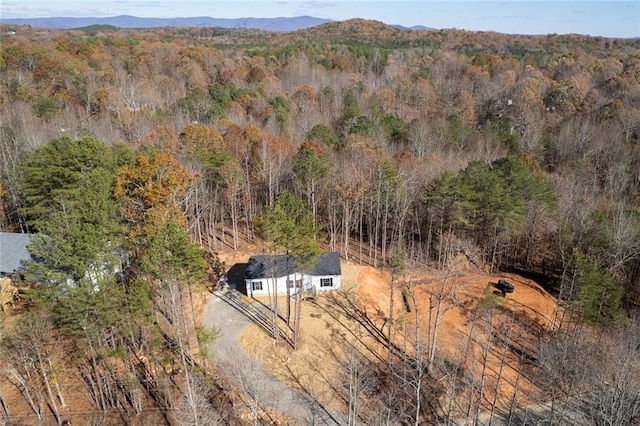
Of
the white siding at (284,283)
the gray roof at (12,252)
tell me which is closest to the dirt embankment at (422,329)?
the white siding at (284,283)

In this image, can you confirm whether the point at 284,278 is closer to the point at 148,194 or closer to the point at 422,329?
the point at 422,329

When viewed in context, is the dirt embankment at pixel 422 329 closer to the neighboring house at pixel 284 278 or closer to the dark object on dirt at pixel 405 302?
the dark object on dirt at pixel 405 302

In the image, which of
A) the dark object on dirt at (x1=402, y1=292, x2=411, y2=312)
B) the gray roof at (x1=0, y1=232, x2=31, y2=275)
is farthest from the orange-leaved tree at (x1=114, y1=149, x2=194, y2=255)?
the dark object on dirt at (x1=402, y1=292, x2=411, y2=312)

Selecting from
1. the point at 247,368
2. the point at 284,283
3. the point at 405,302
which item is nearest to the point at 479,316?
the point at 405,302

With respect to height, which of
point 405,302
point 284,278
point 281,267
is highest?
point 281,267

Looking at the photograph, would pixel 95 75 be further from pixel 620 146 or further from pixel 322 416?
pixel 620 146
